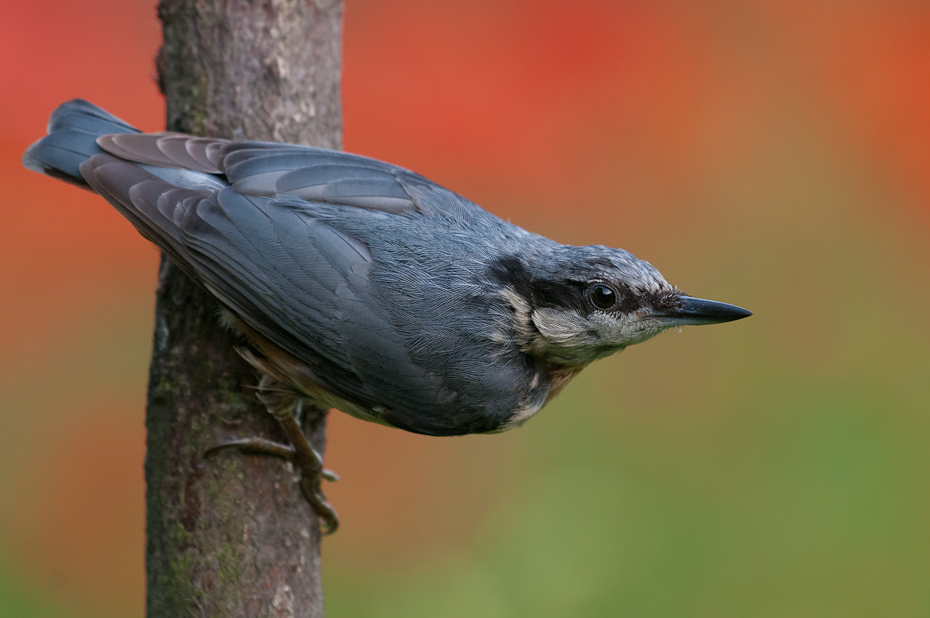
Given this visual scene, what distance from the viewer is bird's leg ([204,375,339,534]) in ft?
8.25

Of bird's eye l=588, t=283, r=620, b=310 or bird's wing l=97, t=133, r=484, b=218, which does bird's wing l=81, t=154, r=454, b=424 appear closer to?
bird's wing l=97, t=133, r=484, b=218

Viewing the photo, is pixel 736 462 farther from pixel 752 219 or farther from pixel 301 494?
pixel 301 494

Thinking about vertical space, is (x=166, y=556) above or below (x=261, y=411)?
below

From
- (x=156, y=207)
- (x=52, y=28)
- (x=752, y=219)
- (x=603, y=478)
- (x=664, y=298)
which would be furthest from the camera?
(x=752, y=219)

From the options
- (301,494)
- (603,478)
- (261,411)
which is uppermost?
(261,411)

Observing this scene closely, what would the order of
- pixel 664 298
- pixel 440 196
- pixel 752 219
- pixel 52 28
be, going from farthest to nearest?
pixel 752 219
pixel 52 28
pixel 440 196
pixel 664 298

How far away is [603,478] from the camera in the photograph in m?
4.33

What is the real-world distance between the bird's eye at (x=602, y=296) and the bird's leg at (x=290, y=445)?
869 mm

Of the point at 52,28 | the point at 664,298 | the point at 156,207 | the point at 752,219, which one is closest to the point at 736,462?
the point at 752,219

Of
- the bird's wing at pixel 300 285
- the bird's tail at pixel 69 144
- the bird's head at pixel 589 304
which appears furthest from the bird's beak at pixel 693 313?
the bird's tail at pixel 69 144

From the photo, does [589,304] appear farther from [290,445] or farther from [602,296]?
[290,445]

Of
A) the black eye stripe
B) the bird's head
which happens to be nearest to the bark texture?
the bird's head

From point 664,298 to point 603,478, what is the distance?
222 centimetres

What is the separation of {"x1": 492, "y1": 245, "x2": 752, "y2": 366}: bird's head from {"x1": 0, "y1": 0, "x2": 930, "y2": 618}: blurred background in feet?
6.07
